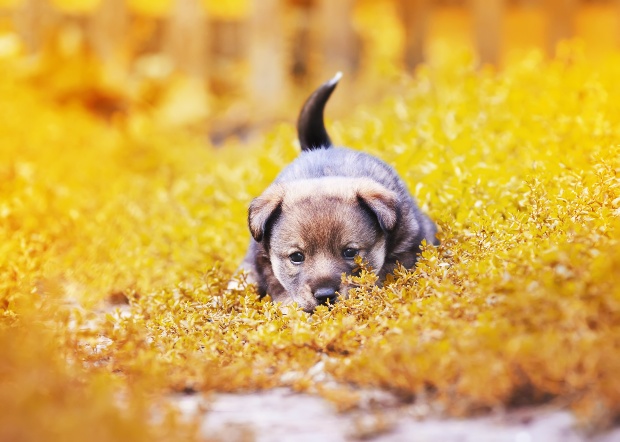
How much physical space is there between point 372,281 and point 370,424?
3.49 feet

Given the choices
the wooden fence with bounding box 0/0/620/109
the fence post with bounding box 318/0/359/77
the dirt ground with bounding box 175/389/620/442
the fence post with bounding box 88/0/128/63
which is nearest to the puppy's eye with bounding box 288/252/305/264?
the dirt ground with bounding box 175/389/620/442

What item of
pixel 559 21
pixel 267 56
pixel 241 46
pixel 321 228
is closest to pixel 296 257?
pixel 321 228

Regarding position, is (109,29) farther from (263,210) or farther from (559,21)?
(263,210)

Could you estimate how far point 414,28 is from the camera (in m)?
9.71

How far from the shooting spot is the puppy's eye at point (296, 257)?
3.78m

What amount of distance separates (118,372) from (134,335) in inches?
6.1

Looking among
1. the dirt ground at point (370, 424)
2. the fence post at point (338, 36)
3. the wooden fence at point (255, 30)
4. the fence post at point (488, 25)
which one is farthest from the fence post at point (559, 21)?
the dirt ground at point (370, 424)

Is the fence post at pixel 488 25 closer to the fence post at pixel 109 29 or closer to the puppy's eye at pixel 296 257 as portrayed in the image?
the fence post at pixel 109 29

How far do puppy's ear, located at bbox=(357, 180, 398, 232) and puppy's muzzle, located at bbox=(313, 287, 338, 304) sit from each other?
1.35ft

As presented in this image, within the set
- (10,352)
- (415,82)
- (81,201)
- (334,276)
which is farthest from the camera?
(415,82)

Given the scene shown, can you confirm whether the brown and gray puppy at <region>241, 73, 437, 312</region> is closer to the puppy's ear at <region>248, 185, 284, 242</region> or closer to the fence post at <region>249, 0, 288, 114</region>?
the puppy's ear at <region>248, 185, 284, 242</region>

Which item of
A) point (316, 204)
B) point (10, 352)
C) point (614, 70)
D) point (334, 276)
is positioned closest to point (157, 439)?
point (10, 352)

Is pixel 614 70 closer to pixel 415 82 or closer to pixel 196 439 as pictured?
pixel 415 82

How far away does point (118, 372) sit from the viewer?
305 centimetres
